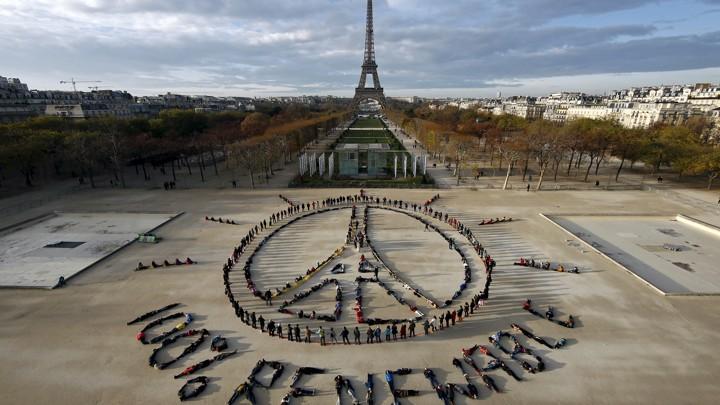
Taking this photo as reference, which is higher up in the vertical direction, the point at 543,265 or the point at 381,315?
the point at 543,265

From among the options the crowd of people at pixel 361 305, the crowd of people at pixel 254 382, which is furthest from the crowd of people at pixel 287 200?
the crowd of people at pixel 254 382

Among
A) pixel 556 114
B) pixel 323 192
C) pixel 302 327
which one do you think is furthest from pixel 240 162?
pixel 556 114

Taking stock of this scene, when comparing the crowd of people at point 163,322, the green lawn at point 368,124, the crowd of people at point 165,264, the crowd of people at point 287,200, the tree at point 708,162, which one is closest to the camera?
the crowd of people at point 163,322

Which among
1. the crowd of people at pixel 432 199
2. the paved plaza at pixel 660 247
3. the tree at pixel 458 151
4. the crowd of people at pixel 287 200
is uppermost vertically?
the tree at pixel 458 151

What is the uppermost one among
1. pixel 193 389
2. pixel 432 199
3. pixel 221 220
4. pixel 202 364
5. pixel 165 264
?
pixel 432 199

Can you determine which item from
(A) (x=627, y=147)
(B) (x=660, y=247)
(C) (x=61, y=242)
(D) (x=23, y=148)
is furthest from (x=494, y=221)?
(D) (x=23, y=148)

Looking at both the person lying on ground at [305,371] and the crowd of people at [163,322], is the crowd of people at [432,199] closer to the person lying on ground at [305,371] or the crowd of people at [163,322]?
the person lying on ground at [305,371]

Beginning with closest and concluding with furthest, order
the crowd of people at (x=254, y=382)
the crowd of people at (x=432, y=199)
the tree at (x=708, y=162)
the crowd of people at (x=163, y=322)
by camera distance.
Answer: the crowd of people at (x=254, y=382) < the crowd of people at (x=163, y=322) < the crowd of people at (x=432, y=199) < the tree at (x=708, y=162)

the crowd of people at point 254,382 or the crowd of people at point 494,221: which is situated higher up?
the crowd of people at point 494,221

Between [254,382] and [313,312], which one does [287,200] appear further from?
[254,382]

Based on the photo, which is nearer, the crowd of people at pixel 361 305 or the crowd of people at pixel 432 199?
the crowd of people at pixel 361 305
